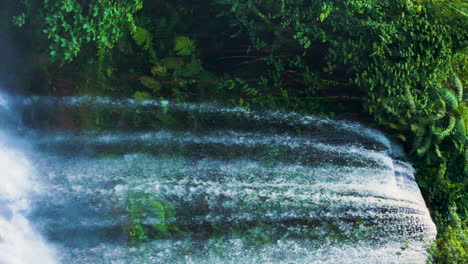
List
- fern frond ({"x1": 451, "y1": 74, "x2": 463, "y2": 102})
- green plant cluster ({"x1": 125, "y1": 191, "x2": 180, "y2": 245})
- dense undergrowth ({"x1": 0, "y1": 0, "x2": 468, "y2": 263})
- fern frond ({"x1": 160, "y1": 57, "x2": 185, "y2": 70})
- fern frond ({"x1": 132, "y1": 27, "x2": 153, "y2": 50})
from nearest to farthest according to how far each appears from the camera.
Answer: dense undergrowth ({"x1": 0, "y1": 0, "x2": 468, "y2": 263}) < fern frond ({"x1": 132, "y1": 27, "x2": 153, "y2": 50}) < green plant cluster ({"x1": 125, "y1": 191, "x2": 180, "y2": 245}) < fern frond ({"x1": 160, "y1": 57, "x2": 185, "y2": 70}) < fern frond ({"x1": 451, "y1": 74, "x2": 463, "y2": 102})

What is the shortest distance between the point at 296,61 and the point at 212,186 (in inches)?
77.6

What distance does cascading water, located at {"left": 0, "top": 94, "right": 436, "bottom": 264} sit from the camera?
22.0 ft

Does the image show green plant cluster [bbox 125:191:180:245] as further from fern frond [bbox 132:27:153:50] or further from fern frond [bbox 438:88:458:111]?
fern frond [bbox 438:88:458:111]

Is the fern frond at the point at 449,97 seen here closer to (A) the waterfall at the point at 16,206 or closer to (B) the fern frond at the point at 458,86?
(B) the fern frond at the point at 458,86

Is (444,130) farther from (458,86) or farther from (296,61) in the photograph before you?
(296,61)

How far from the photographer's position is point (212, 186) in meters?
6.83

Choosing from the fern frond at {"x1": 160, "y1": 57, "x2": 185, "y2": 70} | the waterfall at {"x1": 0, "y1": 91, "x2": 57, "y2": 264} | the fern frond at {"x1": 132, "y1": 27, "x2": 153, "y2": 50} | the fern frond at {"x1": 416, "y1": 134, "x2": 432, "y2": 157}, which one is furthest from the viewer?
the fern frond at {"x1": 416, "y1": 134, "x2": 432, "y2": 157}

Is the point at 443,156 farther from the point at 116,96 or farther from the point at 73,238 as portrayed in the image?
the point at 73,238

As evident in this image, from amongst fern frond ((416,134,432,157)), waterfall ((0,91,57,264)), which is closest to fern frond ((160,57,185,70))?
waterfall ((0,91,57,264))

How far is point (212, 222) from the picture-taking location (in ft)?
22.4

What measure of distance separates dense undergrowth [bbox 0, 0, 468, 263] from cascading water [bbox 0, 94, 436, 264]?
201 millimetres

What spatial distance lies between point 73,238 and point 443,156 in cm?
512

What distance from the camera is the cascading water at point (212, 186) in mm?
6703

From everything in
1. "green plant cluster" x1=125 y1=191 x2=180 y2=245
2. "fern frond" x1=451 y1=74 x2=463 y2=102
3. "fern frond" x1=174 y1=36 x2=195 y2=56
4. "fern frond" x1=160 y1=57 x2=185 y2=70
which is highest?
"fern frond" x1=451 y1=74 x2=463 y2=102
